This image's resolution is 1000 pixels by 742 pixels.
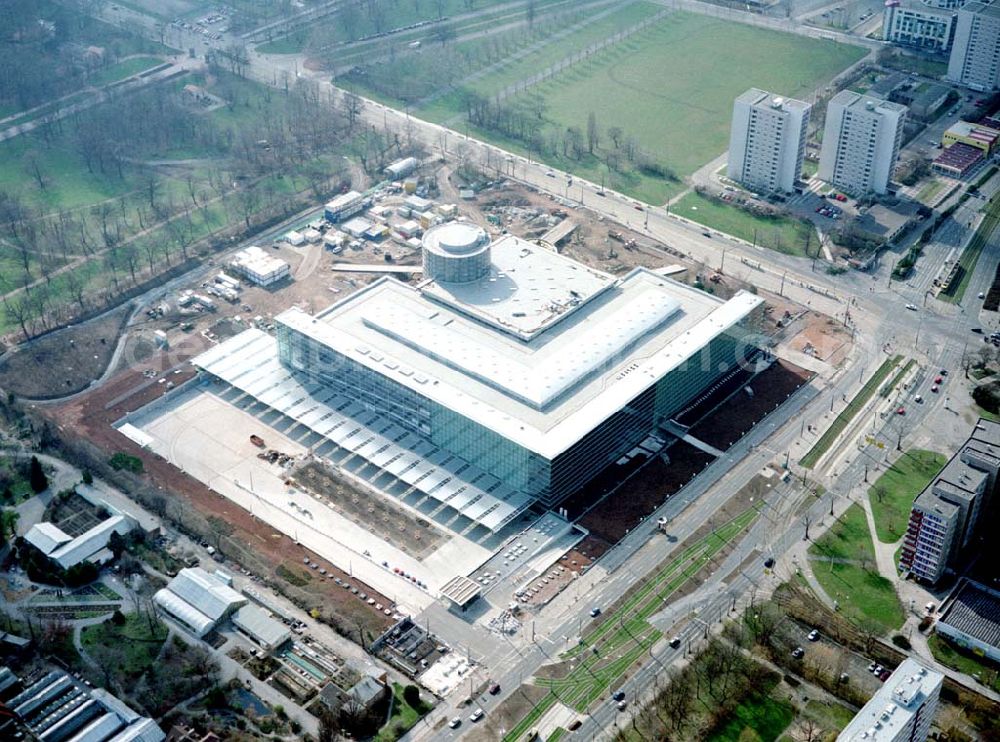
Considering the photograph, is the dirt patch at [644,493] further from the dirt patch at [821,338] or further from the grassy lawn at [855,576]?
the dirt patch at [821,338]

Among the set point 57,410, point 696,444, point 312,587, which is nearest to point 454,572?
point 312,587

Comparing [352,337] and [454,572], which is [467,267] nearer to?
[352,337]

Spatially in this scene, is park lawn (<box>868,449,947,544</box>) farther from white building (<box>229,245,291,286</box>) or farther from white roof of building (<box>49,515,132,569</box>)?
white building (<box>229,245,291,286</box>)

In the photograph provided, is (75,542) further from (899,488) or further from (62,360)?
(899,488)

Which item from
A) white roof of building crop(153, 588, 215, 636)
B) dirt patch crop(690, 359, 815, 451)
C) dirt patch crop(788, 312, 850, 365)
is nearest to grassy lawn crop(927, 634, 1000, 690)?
dirt patch crop(690, 359, 815, 451)

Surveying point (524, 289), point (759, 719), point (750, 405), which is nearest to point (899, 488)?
point (750, 405)
